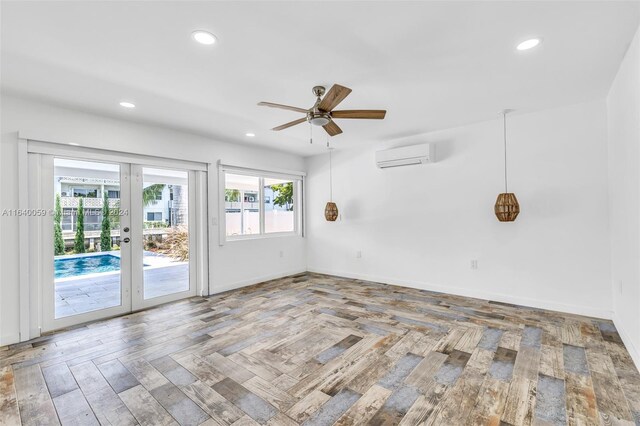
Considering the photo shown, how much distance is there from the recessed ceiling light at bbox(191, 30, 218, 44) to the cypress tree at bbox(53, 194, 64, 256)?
8.72 ft

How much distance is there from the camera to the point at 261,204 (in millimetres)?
5812

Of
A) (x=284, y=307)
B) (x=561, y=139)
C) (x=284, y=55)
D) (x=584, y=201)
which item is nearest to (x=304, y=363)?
(x=284, y=307)

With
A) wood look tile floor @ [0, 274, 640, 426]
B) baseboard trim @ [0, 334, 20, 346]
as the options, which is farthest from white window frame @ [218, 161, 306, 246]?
baseboard trim @ [0, 334, 20, 346]

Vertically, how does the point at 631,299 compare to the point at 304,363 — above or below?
above

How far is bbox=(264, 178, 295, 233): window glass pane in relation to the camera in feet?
19.5

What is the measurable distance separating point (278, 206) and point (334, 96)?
3.84 m

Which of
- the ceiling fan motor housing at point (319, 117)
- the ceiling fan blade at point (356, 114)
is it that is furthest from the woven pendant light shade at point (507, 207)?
the ceiling fan motor housing at point (319, 117)

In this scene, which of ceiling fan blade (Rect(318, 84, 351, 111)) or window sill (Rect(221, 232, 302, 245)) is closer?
ceiling fan blade (Rect(318, 84, 351, 111))

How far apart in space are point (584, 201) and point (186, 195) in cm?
522

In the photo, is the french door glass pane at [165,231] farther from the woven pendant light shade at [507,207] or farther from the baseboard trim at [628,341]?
the baseboard trim at [628,341]

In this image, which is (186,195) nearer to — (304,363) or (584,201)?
(304,363)

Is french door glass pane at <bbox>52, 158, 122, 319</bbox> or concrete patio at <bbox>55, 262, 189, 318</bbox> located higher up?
french door glass pane at <bbox>52, 158, 122, 319</bbox>

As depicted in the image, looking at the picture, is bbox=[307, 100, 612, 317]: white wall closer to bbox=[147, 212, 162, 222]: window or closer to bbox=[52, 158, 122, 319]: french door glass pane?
bbox=[147, 212, 162, 222]: window

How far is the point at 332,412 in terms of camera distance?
194cm
